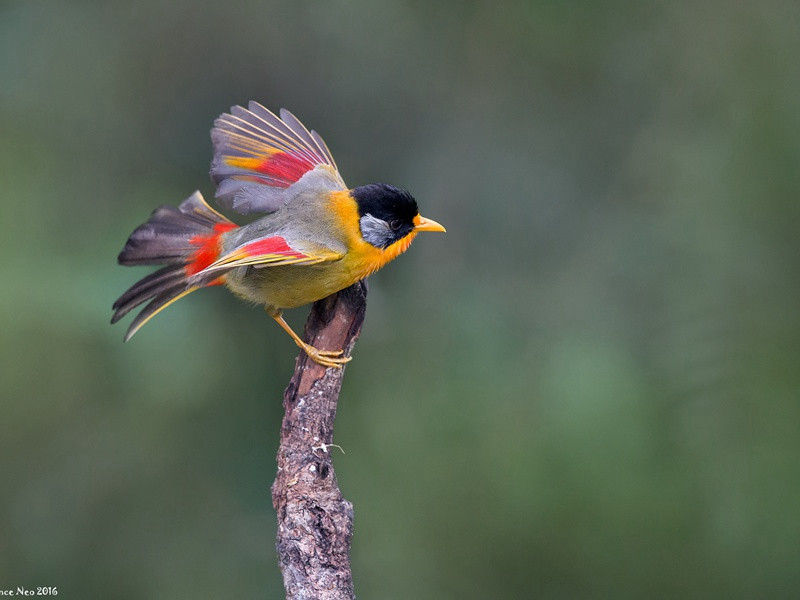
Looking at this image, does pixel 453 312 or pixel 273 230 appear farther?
pixel 453 312

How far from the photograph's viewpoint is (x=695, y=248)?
16.0 ft

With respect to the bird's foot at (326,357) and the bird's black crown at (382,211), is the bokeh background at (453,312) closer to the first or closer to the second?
the bird's black crown at (382,211)

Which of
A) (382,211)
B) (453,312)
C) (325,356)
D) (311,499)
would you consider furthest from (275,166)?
(311,499)

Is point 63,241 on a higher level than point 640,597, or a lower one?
higher

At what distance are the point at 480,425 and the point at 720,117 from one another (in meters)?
→ 1.84

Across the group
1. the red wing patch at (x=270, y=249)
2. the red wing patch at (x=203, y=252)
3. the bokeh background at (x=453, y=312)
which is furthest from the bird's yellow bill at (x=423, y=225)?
the bokeh background at (x=453, y=312)

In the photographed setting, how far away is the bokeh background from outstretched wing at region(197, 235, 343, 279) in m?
0.87

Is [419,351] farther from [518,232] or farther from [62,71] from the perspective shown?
[62,71]

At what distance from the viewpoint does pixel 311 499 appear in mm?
3076

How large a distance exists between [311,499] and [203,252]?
1.27m

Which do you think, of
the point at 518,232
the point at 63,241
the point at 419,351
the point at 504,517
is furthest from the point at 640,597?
the point at 63,241

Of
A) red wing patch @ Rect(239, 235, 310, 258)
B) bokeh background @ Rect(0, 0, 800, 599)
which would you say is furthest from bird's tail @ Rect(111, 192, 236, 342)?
red wing patch @ Rect(239, 235, 310, 258)

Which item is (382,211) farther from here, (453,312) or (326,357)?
(453,312)

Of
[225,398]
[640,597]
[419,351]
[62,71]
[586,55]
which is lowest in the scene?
[640,597]
